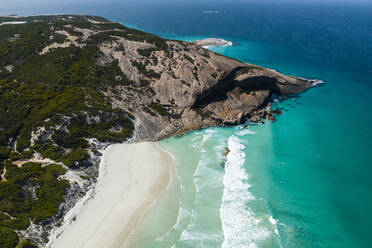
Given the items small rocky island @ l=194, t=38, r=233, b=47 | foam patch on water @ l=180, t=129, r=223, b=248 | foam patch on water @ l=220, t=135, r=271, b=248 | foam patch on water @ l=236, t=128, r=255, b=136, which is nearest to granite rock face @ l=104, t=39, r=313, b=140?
foam patch on water @ l=236, t=128, r=255, b=136

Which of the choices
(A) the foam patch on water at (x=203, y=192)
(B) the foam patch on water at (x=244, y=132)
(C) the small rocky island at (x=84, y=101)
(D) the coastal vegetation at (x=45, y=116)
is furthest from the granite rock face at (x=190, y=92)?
(A) the foam patch on water at (x=203, y=192)

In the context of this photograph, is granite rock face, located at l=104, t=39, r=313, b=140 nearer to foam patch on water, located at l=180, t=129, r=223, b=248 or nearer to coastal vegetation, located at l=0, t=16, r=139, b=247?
coastal vegetation, located at l=0, t=16, r=139, b=247

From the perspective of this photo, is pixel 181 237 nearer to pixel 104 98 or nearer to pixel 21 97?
pixel 104 98

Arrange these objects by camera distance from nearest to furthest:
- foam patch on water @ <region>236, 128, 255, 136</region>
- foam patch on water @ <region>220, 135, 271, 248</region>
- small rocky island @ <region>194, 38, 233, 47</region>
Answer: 1. foam patch on water @ <region>220, 135, 271, 248</region>
2. foam patch on water @ <region>236, 128, 255, 136</region>
3. small rocky island @ <region>194, 38, 233, 47</region>

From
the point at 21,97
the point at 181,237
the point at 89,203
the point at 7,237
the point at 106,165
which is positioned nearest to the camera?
the point at 7,237

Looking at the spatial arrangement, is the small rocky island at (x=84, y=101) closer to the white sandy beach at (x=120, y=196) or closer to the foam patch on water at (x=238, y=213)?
the white sandy beach at (x=120, y=196)

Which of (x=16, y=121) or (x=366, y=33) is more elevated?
(x=366, y=33)

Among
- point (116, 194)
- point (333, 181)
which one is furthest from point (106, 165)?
point (333, 181)
